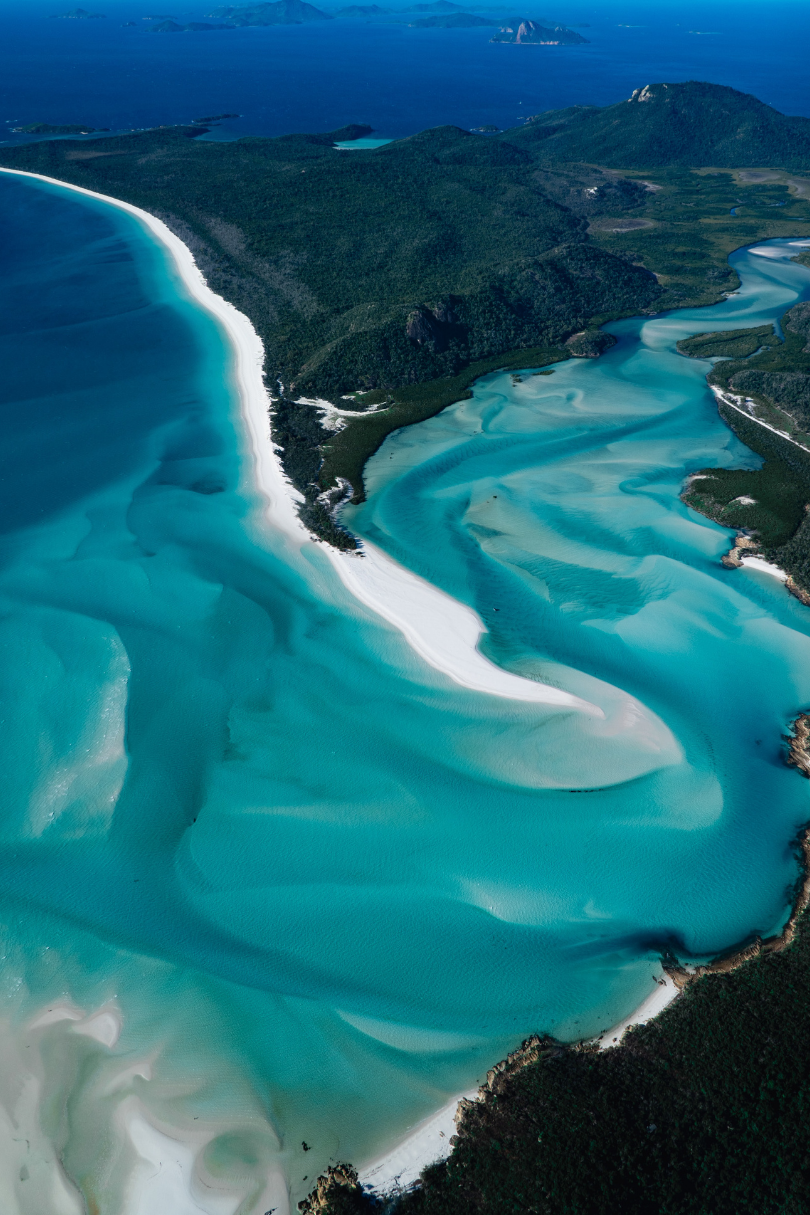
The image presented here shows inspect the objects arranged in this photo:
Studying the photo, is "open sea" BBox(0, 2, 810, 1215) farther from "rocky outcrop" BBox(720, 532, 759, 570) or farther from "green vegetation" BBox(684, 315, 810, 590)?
"green vegetation" BBox(684, 315, 810, 590)

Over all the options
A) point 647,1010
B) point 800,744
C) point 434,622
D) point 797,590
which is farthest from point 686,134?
point 647,1010

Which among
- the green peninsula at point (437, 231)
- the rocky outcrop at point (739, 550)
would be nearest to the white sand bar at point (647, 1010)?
the rocky outcrop at point (739, 550)

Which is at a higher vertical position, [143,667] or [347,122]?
[347,122]

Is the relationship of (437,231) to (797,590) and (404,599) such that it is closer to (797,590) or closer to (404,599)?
(404,599)

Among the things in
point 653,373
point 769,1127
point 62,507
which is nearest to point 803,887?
point 769,1127

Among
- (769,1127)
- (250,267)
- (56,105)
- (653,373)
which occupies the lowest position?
(769,1127)

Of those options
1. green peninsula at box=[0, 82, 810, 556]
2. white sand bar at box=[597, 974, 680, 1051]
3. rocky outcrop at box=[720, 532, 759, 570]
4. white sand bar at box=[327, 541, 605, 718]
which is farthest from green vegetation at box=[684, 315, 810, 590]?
white sand bar at box=[597, 974, 680, 1051]

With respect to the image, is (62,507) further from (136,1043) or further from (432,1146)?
(432,1146)

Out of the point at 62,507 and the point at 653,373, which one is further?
the point at 653,373

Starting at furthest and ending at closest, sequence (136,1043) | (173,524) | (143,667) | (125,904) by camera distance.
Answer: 1. (173,524)
2. (143,667)
3. (125,904)
4. (136,1043)
